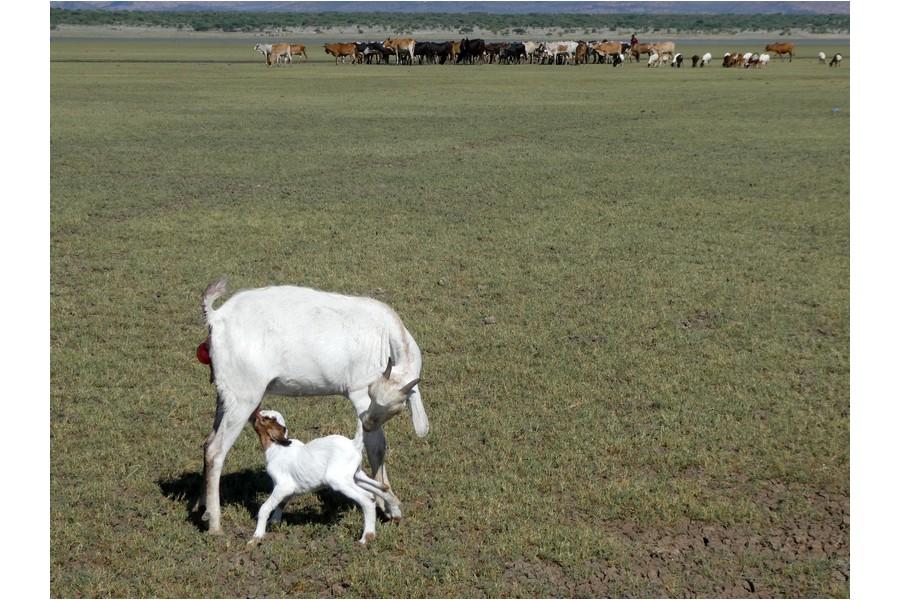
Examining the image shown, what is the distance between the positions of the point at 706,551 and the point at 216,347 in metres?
3.45

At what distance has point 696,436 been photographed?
8.13 metres

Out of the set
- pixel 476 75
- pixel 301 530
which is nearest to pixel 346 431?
pixel 301 530

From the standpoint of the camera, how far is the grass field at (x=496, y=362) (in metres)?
6.30

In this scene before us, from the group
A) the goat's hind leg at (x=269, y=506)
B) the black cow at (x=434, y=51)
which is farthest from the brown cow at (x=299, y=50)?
the goat's hind leg at (x=269, y=506)

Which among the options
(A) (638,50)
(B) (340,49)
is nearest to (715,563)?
(B) (340,49)

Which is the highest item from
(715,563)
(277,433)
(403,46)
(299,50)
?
(403,46)

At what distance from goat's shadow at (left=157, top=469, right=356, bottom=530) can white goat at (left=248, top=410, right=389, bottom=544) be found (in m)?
0.39

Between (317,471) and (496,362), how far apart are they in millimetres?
3976

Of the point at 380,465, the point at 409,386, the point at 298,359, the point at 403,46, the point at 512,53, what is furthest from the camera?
the point at 403,46

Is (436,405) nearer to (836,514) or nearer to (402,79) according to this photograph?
(836,514)

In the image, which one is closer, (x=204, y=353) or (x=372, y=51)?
(x=204, y=353)

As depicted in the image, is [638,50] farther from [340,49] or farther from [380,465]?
[380,465]

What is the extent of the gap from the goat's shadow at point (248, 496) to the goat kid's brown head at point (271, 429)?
0.61 meters

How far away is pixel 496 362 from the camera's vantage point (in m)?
9.83
